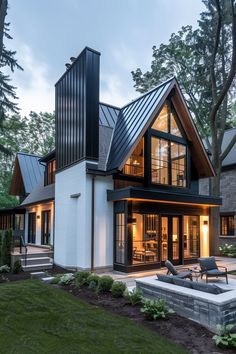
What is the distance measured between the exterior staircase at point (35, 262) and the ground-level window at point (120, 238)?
2.93 m

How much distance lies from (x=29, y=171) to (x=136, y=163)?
459 inches

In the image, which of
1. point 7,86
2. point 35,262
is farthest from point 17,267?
point 7,86

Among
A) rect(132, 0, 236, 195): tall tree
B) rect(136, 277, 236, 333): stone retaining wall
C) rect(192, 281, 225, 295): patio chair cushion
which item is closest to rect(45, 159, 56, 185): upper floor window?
rect(132, 0, 236, 195): tall tree

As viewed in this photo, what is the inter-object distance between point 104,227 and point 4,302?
533 centimetres

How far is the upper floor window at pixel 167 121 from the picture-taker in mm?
13102

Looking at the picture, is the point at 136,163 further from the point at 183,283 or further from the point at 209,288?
the point at 209,288

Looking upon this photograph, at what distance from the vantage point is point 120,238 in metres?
11.2

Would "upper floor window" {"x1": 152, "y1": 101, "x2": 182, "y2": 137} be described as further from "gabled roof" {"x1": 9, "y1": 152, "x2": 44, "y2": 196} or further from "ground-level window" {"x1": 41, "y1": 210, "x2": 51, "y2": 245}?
"gabled roof" {"x1": 9, "y1": 152, "x2": 44, "y2": 196}

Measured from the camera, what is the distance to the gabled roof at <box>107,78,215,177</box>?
1150 cm

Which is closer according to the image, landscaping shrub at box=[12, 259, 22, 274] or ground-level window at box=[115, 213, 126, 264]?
landscaping shrub at box=[12, 259, 22, 274]

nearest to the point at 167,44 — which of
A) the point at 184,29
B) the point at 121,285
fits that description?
the point at 184,29

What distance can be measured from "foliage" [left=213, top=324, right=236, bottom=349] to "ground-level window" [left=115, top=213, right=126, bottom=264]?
6033mm

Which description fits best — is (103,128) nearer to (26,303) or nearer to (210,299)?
(26,303)

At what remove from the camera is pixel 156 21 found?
1593 cm
